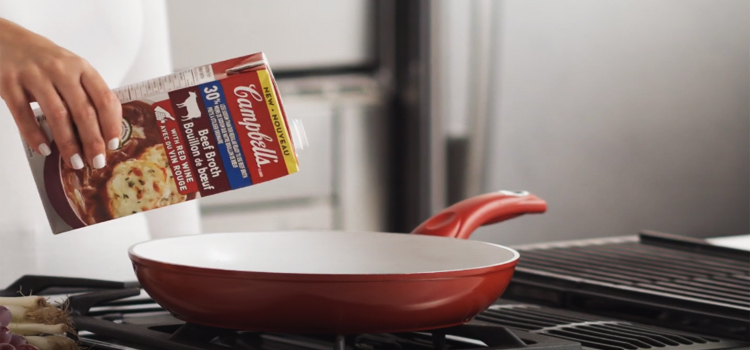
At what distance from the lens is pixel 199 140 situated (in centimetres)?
65

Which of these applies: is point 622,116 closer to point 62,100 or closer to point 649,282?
point 649,282

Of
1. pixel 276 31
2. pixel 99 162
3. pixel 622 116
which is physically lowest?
pixel 622 116

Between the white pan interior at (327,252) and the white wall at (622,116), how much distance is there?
1771mm

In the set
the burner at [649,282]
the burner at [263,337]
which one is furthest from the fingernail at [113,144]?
the burner at [649,282]

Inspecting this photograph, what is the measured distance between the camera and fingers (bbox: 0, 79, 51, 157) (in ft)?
2.08

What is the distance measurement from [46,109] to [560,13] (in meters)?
2.00

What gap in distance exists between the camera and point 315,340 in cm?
60

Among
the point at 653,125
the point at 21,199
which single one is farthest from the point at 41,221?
the point at 653,125

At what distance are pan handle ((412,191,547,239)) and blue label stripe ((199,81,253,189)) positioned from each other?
178 millimetres

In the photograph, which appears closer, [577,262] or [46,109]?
[46,109]

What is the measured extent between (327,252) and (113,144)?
0.19 meters

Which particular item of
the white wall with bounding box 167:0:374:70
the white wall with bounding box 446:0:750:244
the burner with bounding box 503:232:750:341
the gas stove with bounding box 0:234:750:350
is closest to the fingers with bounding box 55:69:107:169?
the gas stove with bounding box 0:234:750:350

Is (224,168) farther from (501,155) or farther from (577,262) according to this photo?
(501,155)

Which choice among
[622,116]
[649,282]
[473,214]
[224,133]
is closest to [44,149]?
[224,133]
